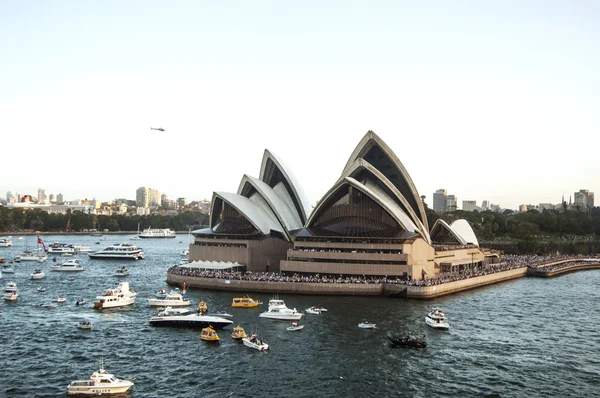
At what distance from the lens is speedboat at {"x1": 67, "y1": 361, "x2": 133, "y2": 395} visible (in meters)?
28.3

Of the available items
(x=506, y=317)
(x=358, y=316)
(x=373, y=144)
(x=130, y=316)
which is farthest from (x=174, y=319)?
(x=373, y=144)

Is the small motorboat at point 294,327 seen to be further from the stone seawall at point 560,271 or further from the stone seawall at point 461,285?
the stone seawall at point 560,271

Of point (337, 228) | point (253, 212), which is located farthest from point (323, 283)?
point (253, 212)

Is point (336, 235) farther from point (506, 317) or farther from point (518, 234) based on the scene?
point (518, 234)

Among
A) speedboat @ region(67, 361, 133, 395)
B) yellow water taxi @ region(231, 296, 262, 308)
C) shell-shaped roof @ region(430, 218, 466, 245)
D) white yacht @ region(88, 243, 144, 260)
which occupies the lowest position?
speedboat @ region(67, 361, 133, 395)

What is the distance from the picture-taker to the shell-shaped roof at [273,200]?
7600 cm

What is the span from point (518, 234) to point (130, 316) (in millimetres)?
114897

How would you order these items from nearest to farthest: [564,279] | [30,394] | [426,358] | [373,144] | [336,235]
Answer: [30,394] < [426,358] < [336,235] < [373,144] < [564,279]

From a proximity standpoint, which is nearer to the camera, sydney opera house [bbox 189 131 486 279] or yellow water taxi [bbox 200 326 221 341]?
yellow water taxi [bbox 200 326 221 341]

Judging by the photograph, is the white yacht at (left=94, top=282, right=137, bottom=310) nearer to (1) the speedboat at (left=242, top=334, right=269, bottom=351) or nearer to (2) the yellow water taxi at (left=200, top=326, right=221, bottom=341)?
(2) the yellow water taxi at (left=200, top=326, right=221, bottom=341)

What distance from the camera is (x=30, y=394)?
28.1 metres

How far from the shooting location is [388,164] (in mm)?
74625

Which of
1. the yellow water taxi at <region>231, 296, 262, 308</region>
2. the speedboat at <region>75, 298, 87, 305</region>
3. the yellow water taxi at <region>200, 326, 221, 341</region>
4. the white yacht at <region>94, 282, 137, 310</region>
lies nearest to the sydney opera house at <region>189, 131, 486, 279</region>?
the yellow water taxi at <region>231, 296, 262, 308</region>

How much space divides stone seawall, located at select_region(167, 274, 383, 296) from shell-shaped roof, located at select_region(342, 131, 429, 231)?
2031 cm
